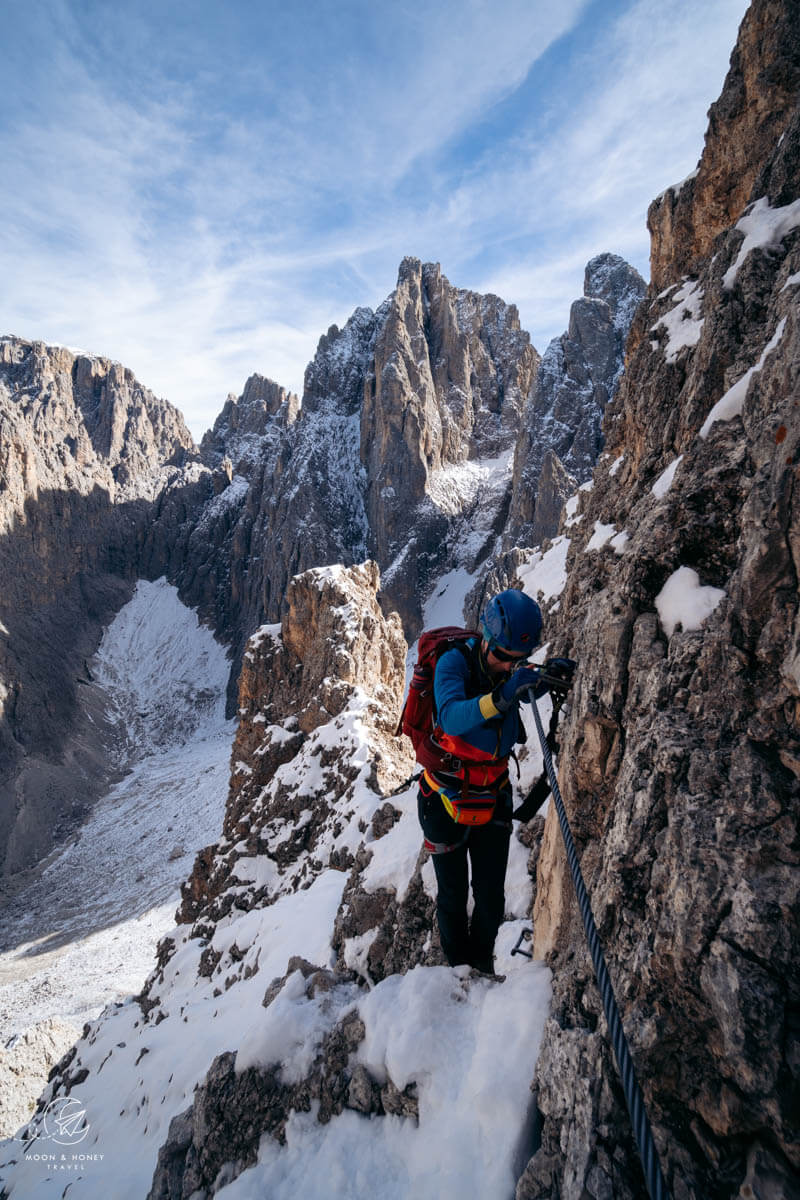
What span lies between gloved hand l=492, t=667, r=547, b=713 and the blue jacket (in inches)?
9.8

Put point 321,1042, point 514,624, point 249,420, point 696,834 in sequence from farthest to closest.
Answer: point 249,420 < point 321,1042 < point 514,624 < point 696,834

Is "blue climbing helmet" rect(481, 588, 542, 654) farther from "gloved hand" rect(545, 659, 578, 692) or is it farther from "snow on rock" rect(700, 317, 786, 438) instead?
"snow on rock" rect(700, 317, 786, 438)

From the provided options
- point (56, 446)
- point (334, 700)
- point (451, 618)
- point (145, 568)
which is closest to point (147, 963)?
point (334, 700)

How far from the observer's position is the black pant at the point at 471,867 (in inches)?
206

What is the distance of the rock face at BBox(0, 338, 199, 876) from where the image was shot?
62469 millimetres

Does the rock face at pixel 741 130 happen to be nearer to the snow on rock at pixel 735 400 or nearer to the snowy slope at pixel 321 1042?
the snow on rock at pixel 735 400

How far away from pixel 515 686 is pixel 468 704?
1.30 ft

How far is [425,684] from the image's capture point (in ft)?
16.7

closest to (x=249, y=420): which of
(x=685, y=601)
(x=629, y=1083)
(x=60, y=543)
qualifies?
(x=60, y=543)

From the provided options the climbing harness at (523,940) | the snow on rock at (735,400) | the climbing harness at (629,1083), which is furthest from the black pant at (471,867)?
the snow on rock at (735,400)

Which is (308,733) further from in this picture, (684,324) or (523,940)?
(684,324)

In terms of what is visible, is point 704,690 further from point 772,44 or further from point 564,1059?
point 772,44

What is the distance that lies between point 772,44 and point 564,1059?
19.5 meters

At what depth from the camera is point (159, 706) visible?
8844cm
